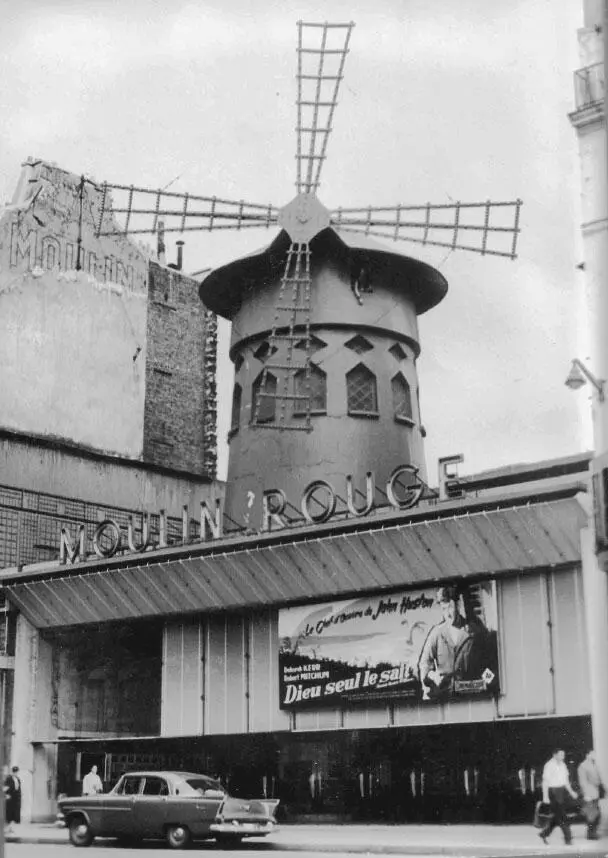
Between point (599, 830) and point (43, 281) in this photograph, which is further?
point (43, 281)

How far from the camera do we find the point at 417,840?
743 inches

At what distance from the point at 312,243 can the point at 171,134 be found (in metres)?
5.56

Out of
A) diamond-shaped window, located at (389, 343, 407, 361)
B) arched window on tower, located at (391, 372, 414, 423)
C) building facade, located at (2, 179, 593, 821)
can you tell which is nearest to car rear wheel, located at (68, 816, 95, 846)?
building facade, located at (2, 179, 593, 821)

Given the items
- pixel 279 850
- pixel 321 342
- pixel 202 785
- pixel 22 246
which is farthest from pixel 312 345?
pixel 279 850

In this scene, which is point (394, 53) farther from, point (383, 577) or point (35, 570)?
point (35, 570)

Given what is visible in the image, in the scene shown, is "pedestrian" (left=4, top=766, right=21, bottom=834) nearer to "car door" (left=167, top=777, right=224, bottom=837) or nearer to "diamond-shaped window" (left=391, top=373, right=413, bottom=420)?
"car door" (left=167, top=777, right=224, bottom=837)

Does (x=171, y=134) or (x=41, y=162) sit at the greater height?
(x=41, y=162)

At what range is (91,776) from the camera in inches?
924

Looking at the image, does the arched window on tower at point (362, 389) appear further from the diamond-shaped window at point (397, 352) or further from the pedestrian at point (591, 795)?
the pedestrian at point (591, 795)

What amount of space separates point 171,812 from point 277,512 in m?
6.00

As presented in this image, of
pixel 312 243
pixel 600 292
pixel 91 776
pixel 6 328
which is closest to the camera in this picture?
pixel 600 292

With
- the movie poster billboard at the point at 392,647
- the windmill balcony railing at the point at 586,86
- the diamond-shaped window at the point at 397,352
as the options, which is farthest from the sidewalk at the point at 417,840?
the windmill balcony railing at the point at 586,86

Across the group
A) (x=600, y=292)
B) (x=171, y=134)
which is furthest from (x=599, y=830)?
(x=171, y=134)

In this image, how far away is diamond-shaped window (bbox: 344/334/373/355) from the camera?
26.6 m
